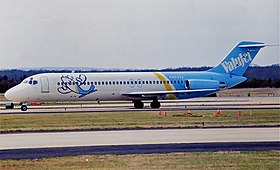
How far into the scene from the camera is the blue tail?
54.0 m

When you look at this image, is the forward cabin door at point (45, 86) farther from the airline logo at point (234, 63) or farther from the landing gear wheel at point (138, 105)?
the airline logo at point (234, 63)

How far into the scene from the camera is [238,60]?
5409 cm

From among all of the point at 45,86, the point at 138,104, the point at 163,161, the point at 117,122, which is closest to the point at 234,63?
the point at 138,104

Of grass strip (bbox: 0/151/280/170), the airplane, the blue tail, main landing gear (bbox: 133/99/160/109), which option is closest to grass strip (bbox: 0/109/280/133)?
grass strip (bbox: 0/151/280/170)

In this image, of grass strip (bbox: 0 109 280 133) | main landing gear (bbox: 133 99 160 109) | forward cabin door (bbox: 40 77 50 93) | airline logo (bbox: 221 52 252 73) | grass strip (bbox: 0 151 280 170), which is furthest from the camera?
airline logo (bbox: 221 52 252 73)

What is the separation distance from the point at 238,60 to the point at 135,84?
32.4 ft

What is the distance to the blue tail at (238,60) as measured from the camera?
54000 millimetres

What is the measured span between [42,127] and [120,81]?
20432 millimetres

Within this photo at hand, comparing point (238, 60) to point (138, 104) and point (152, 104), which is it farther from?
point (138, 104)

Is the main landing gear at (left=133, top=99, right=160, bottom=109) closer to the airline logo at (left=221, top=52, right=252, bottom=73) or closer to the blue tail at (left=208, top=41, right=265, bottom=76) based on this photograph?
the blue tail at (left=208, top=41, right=265, bottom=76)

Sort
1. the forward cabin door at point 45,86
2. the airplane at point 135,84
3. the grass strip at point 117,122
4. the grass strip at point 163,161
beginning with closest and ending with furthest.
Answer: the grass strip at point 163,161, the grass strip at point 117,122, the forward cabin door at point 45,86, the airplane at point 135,84

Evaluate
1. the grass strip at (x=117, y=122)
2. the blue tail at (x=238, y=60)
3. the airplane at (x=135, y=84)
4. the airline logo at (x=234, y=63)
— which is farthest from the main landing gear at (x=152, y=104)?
the grass strip at (x=117, y=122)

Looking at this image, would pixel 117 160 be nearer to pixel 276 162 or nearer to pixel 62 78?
pixel 276 162

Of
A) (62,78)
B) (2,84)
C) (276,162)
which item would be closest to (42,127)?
(276,162)
